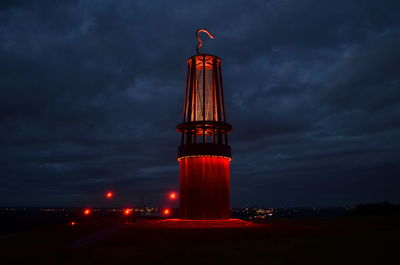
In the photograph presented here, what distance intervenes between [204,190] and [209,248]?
15.6 meters

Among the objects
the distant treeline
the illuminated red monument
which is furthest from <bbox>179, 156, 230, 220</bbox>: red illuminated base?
the distant treeline

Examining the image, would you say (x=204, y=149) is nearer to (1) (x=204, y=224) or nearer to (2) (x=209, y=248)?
(1) (x=204, y=224)

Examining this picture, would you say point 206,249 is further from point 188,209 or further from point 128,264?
point 188,209

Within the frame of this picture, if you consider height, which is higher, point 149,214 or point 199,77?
point 199,77

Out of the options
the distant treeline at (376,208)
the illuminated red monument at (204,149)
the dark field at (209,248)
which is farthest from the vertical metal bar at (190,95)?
the distant treeline at (376,208)

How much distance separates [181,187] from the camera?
3572cm

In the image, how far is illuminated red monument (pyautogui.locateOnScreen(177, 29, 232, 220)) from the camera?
34375 mm

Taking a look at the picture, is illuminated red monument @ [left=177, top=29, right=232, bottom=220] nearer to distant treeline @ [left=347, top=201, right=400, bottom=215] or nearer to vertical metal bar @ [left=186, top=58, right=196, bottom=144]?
vertical metal bar @ [left=186, top=58, right=196, bottom=144]

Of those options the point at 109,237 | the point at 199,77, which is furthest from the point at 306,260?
the point at 199,77

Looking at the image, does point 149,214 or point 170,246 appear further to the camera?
point 149,214

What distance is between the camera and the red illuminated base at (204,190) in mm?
34188

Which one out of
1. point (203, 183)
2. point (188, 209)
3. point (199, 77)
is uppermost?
point (199, 77)

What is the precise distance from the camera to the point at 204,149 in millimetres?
34719

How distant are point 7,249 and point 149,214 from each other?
34868 millimetres
